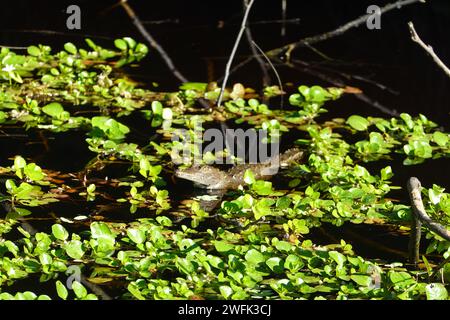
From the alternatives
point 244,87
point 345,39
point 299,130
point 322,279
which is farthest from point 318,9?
point 322,279

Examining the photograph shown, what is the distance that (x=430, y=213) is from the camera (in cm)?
393

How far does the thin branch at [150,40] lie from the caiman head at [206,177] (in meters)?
1.58

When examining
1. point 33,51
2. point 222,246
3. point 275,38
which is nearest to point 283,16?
point 275,38

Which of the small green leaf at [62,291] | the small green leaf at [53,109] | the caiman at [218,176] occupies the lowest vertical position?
the small green leaf at [62,291]

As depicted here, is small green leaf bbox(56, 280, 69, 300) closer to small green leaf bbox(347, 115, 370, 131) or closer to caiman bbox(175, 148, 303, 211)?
caiman bbox(175, 148, 303, 211)

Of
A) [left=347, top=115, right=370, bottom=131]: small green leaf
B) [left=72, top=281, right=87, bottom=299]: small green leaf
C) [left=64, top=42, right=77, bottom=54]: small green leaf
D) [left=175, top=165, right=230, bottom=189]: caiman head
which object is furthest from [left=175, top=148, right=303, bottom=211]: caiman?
[left=64, top=42, right=77, bottom=54]: small green leaf

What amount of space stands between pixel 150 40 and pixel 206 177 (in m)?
2.45

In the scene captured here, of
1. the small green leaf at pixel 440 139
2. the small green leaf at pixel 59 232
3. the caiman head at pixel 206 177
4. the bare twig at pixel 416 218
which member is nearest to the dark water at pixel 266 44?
the small green leaf at pixel 440 139

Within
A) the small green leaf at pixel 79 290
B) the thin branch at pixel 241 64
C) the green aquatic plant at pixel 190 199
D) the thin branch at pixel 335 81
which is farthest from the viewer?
the thin branch at pixel 241 64

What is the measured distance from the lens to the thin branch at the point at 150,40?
5.96 metres

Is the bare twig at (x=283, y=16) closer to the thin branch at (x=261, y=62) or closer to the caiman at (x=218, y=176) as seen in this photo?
the thin branch at (x=261, y=62)

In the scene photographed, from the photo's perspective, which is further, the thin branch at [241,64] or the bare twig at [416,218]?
the thin branch at [241,64]
